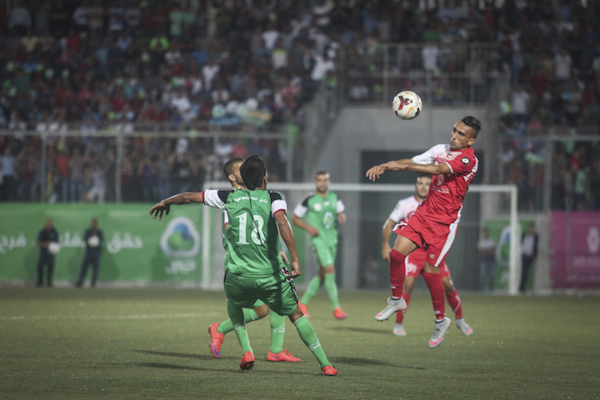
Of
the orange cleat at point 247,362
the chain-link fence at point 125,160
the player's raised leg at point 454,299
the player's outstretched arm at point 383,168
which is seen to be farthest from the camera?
the chain-link fence at point 125,160

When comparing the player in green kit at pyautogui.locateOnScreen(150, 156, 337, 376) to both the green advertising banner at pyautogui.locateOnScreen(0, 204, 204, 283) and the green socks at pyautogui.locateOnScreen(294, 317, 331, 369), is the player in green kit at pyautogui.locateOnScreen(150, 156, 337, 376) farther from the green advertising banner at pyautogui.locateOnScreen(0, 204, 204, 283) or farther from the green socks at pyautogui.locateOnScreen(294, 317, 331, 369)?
the green advertising banner at pyautogui.locateOnScreen(0, 204, 204, 283)

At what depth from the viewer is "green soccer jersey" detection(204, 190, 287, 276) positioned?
24.2 feet

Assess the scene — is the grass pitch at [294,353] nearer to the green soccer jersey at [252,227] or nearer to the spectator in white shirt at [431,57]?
the green soccer jersey at [252,227]

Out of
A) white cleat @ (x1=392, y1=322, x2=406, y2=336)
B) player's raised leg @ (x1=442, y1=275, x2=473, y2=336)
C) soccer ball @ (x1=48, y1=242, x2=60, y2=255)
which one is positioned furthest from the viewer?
soccer ball @ (x1=48, y1=242, x2=60, y2=255)

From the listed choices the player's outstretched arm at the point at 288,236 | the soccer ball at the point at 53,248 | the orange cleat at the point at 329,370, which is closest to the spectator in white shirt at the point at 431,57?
the soccer ball at the point at 53,248

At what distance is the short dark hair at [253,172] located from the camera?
739 centimetres

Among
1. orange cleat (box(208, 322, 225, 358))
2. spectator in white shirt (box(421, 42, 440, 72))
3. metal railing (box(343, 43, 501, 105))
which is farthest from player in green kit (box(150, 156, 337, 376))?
spectator in white shirt (box(421, 42, 440, 72))

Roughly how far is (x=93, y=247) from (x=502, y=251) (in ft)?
32.9

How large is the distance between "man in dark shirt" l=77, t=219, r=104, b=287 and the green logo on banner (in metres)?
1.53

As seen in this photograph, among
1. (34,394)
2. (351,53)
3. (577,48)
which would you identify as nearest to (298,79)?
(351,53)

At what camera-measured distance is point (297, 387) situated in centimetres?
695

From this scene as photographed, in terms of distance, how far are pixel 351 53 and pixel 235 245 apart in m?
16.6

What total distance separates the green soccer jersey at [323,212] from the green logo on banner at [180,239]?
7695mm

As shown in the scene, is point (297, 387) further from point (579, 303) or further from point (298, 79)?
point (298, 79)
